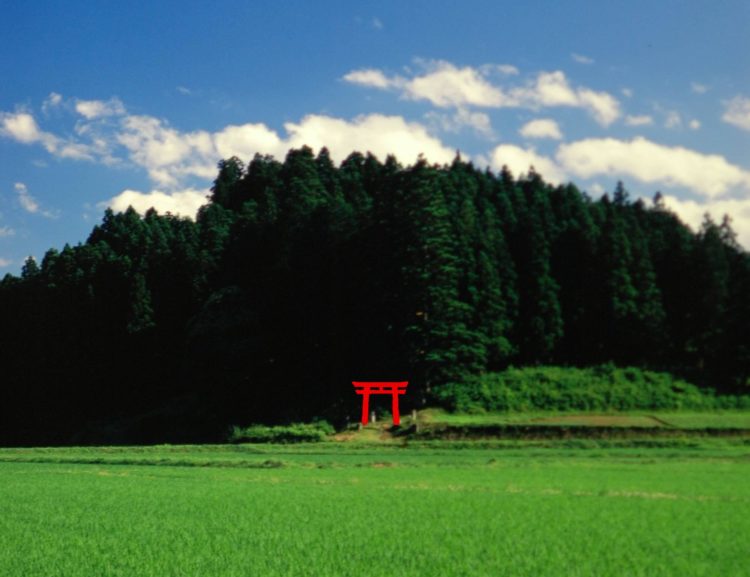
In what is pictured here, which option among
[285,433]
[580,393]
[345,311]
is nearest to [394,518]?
[285,433]

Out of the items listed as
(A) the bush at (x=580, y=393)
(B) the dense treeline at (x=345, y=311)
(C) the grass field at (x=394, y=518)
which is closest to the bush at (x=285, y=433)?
(B) the dense treeline at (x=345, y=311)

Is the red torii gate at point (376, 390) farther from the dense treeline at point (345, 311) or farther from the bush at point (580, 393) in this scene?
the bush at point (580, 393)

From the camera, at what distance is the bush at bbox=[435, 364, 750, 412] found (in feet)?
171

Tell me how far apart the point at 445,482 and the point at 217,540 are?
12546mm

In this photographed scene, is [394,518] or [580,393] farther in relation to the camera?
[580,393]

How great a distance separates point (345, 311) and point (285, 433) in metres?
12.3

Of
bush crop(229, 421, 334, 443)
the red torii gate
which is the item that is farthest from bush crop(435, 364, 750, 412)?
bush crop(229, 421, 334, 443)

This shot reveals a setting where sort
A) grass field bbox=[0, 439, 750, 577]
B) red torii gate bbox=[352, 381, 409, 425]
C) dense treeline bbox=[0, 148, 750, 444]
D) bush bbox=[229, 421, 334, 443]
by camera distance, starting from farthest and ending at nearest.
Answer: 1. dense treeline bbox=[0, 148, 750, 444]
2. red torii gate bbox=[352, 381, 409, 425]
3. bush bbox=[229, 421, 334, 443]
4. grass field bbox=[0, 439, 750, 577]

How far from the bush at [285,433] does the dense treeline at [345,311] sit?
2242 mm

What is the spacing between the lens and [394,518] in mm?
19250

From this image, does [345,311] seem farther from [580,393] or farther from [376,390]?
[580,393]

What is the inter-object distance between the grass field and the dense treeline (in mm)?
20543

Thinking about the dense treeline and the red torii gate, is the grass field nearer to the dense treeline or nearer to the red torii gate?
the red torii gate

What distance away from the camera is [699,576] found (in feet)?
41.0
